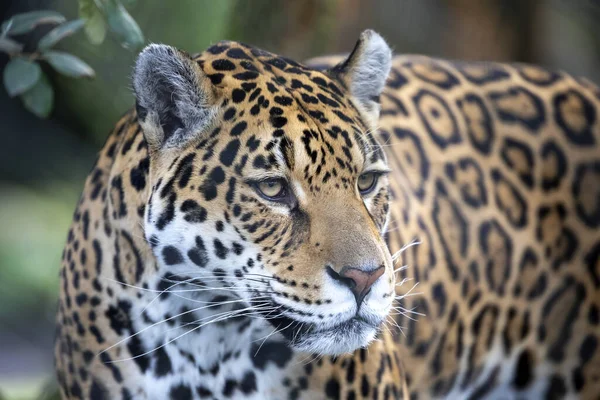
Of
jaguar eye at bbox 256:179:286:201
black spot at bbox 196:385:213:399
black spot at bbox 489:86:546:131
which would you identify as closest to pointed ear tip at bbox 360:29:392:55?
jaguar eye at bbox 256:179:286:201

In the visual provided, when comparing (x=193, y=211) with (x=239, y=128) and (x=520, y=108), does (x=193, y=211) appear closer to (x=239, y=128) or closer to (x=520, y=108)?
(x=239, y=128)

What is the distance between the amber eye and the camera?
374 cm

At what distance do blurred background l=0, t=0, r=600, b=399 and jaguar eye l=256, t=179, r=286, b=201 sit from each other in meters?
1.44

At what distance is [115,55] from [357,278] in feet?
15.9

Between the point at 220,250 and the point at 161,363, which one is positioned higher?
the point at 220,250

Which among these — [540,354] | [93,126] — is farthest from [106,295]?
[93,126]

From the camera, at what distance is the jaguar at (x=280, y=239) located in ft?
11.3

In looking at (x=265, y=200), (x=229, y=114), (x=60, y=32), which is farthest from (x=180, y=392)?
(x=60, y=32)

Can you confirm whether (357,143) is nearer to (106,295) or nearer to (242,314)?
(242,314)

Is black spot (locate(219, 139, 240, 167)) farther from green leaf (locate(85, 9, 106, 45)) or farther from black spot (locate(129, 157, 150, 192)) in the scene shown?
green leaf (locate(85, 9, 106, 45))

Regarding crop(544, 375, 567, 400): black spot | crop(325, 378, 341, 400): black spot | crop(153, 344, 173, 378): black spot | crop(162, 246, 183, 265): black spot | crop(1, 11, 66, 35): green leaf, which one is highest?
crop(1, 11, 66, 35): green leaf

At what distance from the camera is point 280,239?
3.46 m

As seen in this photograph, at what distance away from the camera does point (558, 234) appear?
18.1 feet

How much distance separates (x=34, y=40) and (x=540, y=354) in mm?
5050
